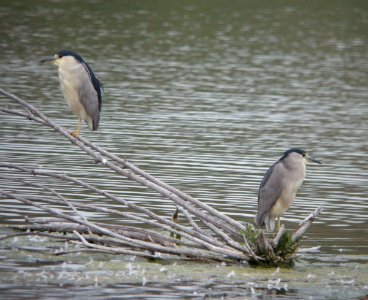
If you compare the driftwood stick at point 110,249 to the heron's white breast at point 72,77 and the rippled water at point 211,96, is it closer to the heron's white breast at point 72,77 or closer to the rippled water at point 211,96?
the rippled water at point 211,96

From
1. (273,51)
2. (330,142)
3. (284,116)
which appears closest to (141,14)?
(273,51)

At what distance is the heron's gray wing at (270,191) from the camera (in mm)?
11461

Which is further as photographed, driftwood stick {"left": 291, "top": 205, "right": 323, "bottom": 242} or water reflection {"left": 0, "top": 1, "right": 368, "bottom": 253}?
water reflection {"left": 0, "top": 1, "right": 368, "bottom": 253}

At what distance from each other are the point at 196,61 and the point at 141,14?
8.49 metres

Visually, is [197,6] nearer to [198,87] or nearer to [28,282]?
[198,87]

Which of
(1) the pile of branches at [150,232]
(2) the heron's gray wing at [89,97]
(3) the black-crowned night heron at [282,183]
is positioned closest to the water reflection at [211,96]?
(3) the black-crowned night heron at [282,183]

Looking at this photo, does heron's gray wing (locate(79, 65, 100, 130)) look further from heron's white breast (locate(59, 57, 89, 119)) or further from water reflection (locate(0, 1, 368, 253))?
water reflection (locate(0, 1, 368, 253))

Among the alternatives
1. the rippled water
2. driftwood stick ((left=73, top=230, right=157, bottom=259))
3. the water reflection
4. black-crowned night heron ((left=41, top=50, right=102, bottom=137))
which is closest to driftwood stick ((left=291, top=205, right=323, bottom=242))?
the rippled water

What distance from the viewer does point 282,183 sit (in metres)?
11.5

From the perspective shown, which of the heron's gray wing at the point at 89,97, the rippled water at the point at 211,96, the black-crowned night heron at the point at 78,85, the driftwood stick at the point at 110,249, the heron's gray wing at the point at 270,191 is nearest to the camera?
the driftwood stick at the point at 110,249

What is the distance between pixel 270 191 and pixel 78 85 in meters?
2.64

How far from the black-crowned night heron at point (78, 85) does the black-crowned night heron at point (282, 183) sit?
2.27 m

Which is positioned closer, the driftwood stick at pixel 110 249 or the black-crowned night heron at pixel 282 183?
the driftwood stick at pixel 110 249

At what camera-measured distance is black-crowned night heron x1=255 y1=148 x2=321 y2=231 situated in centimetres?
1147
